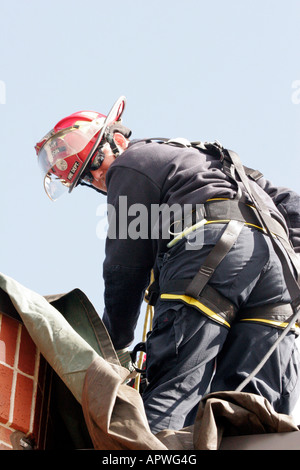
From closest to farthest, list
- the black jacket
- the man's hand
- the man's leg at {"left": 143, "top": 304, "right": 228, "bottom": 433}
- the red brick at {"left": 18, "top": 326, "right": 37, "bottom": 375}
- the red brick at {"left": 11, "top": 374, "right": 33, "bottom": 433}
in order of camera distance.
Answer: the red brick at {"left": 11, "top": 374, "right": 33, "bottom": 433} → the red brick at {"left": 18, "top": 326, "right": 37, "bottom": 375} → the man's leg at {"left": 143, "top": 304, "right": 228, "bottom": 433} → the black jacket → the man's hand

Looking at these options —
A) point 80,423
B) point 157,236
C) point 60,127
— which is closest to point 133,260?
point 157,236

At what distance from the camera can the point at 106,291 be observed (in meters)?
4.39

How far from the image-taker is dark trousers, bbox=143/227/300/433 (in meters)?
3.32

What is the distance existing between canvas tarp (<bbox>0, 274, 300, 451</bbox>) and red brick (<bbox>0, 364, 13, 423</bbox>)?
0.57 feet

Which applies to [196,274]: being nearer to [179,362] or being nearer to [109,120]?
[179,362]

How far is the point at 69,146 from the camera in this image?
5965mm

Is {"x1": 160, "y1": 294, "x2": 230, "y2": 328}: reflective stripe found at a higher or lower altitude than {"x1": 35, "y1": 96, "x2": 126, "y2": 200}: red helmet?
lower

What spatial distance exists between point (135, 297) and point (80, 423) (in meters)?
1.85

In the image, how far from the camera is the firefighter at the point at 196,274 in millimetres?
3410

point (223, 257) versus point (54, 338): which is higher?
point (54, 338)

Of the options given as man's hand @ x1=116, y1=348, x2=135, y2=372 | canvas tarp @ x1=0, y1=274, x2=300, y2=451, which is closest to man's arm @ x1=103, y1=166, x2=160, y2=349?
man's hand @ x1=116, y1=348, x2=135, y2=372

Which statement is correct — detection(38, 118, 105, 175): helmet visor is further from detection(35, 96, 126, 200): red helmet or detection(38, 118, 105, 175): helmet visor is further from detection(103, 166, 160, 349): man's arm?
detection(103, 166, 160, 349): man's arm

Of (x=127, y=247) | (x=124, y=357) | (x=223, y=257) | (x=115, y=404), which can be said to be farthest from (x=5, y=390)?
(x=124, y=357)

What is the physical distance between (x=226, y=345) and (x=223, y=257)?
1.58 ft
